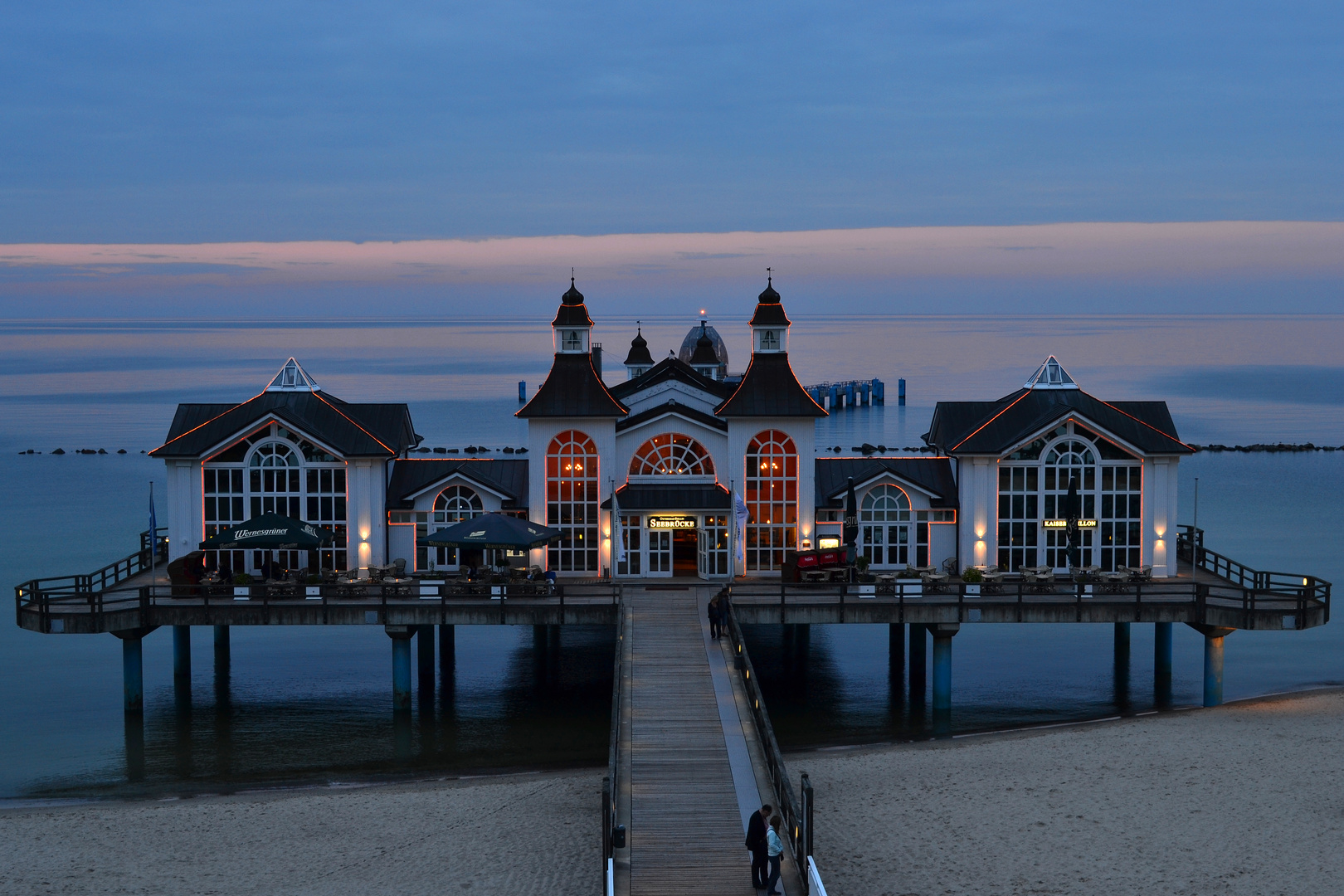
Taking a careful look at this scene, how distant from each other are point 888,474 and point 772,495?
120 inches

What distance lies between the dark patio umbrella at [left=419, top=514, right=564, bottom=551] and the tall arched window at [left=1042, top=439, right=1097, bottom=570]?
1289 cm

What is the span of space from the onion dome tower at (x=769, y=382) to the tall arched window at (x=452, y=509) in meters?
6.84

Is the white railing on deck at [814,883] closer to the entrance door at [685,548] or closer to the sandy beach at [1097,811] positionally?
the sandy beach at [1097,811]

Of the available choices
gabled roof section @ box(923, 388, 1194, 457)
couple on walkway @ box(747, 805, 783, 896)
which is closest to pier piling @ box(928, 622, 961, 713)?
gabled roof section @ box(923, 388, 1194, 457)

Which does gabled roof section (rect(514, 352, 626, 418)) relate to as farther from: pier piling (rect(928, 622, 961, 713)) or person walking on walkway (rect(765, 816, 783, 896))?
person walking on walkway (rect(765, 816, 783, 896))

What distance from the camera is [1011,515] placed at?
34844mm

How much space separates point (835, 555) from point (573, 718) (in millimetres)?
7601

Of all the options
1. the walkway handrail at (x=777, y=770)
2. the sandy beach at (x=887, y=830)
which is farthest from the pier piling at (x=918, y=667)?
the walkway handrail at (x=777, y=770)

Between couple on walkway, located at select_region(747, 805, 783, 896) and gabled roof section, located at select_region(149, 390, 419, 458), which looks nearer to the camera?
couple on walkway, located at select_region(747, 805, 783, 896)

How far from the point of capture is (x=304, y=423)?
34.3m

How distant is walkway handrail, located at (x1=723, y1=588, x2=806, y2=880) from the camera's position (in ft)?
57.7

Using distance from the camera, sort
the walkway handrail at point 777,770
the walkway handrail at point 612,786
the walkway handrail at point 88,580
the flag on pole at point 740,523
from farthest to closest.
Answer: the flag on pole at point 740,523, the walkway handrail at point 88,580, the walkway handrail at point 777,770, the walkway handrail at point 612,786

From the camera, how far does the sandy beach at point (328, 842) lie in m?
21.6

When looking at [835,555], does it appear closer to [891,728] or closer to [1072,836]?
[891,728]
